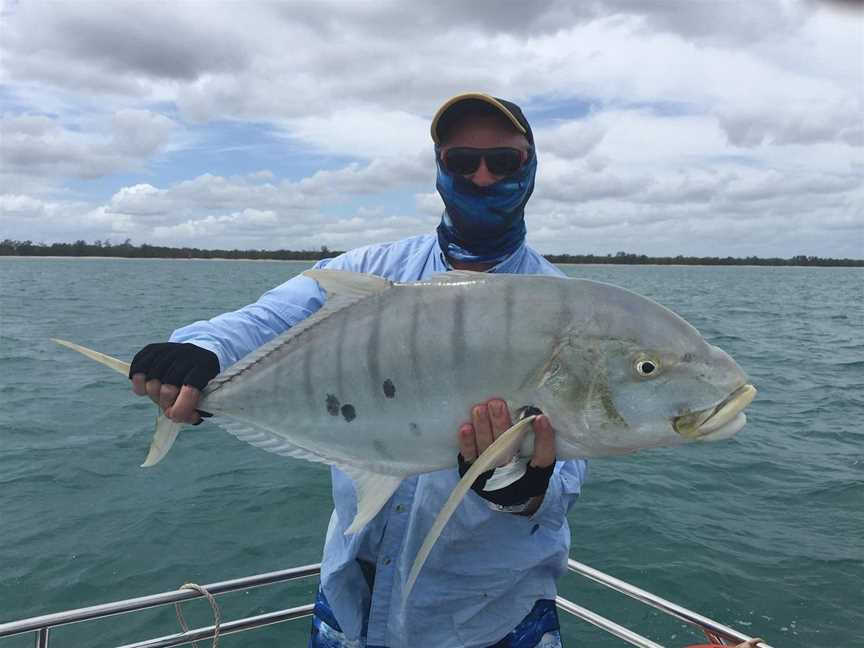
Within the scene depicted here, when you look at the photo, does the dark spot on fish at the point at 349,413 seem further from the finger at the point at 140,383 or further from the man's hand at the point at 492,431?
the finger at the point at 140,383

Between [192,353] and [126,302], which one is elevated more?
[192,353]

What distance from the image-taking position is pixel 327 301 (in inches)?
107

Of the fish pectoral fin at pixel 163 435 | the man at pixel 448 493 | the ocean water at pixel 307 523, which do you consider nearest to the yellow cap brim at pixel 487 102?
the man at pixel 448 493

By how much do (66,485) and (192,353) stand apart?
9.41 meters

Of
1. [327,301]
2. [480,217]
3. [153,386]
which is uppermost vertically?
[480,217]

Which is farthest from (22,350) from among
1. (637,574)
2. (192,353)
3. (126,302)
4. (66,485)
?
(192,353)

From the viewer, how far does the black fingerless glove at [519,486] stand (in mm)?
2488

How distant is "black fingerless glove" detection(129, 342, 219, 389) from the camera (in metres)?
2.62

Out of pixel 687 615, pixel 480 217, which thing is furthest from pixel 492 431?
pixel 687 615

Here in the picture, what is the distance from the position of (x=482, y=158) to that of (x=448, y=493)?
166cm

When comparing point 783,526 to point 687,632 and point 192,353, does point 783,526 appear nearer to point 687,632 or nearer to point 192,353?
point 687,632

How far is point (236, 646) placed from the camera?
620cm

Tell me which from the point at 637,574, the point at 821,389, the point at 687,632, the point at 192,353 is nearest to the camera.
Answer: the point at 192,353

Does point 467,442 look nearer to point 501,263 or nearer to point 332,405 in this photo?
point 332,405
